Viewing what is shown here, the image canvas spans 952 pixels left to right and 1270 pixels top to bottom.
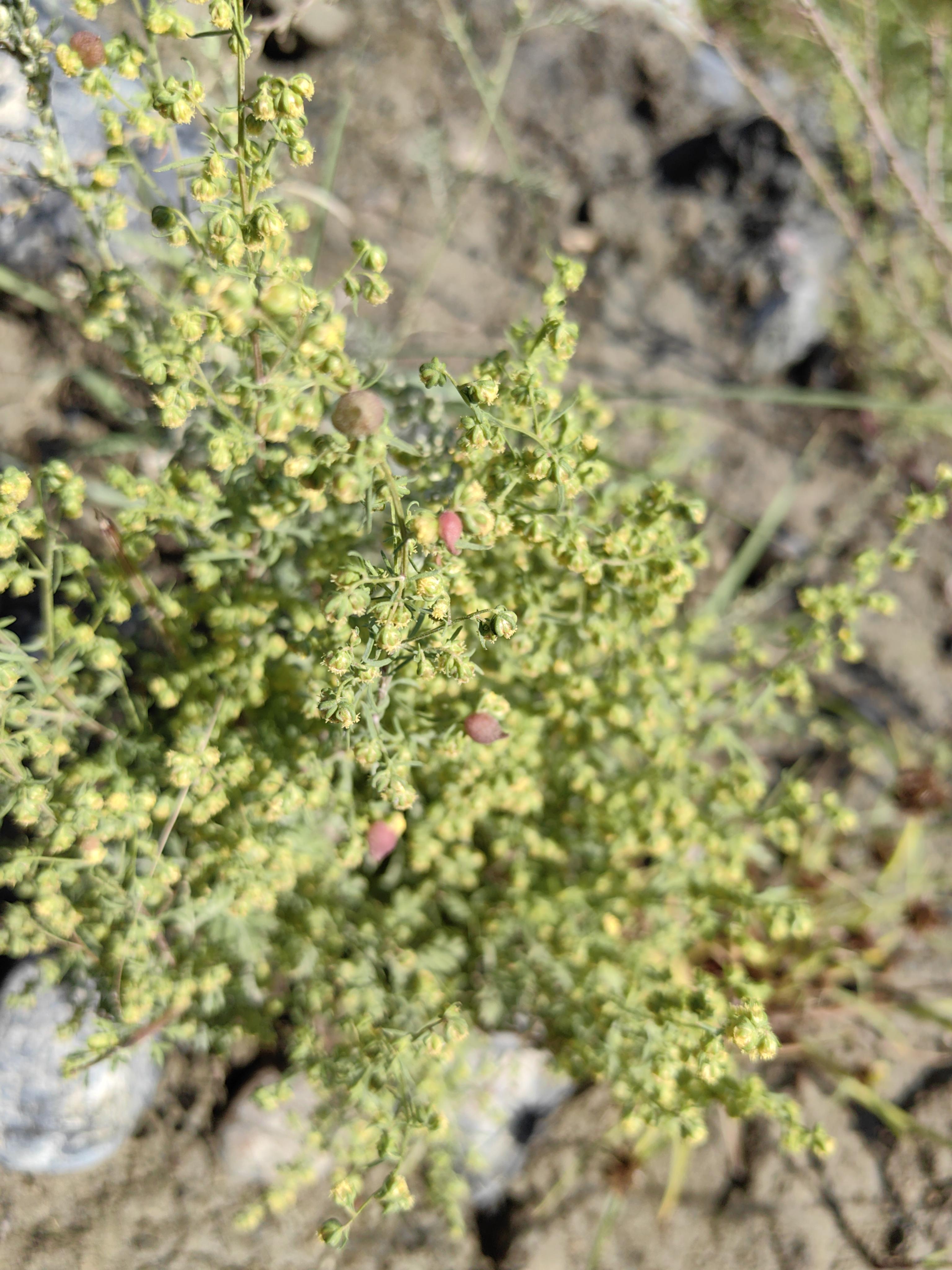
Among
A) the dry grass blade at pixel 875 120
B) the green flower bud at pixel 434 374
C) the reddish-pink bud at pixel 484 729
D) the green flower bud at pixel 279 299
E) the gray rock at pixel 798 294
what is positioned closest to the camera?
the green flower bud at pixel 279 299

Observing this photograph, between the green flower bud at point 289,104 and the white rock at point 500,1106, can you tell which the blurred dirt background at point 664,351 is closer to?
the white rock at point 500,1106

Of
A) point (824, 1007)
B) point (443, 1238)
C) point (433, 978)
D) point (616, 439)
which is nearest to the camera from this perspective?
point (433, 978)

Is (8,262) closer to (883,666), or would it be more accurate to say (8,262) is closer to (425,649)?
(425,649)

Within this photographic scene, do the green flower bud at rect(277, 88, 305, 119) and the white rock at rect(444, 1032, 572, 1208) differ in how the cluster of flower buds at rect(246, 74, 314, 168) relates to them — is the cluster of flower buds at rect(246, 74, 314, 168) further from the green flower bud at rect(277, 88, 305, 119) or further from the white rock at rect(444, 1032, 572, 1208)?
the white rock at rect(444, 1032, 572, 1208)

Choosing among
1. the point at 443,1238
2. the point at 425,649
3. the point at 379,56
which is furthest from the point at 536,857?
the point at 379,56

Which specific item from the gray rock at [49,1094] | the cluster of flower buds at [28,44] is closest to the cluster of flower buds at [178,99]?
the cluster of flower buds at [28,44]

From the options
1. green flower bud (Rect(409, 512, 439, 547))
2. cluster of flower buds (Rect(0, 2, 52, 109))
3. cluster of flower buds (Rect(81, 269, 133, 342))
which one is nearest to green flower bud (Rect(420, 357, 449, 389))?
green flower bud (Rect(409, 512, 439, 547))

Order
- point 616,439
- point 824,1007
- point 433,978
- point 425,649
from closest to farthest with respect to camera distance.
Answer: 1. point 425,649
2. point 433,978
3. point 824,1007
4. point 616,439

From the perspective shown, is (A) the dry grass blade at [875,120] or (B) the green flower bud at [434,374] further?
(A) the dry grass blade at [875,120]
